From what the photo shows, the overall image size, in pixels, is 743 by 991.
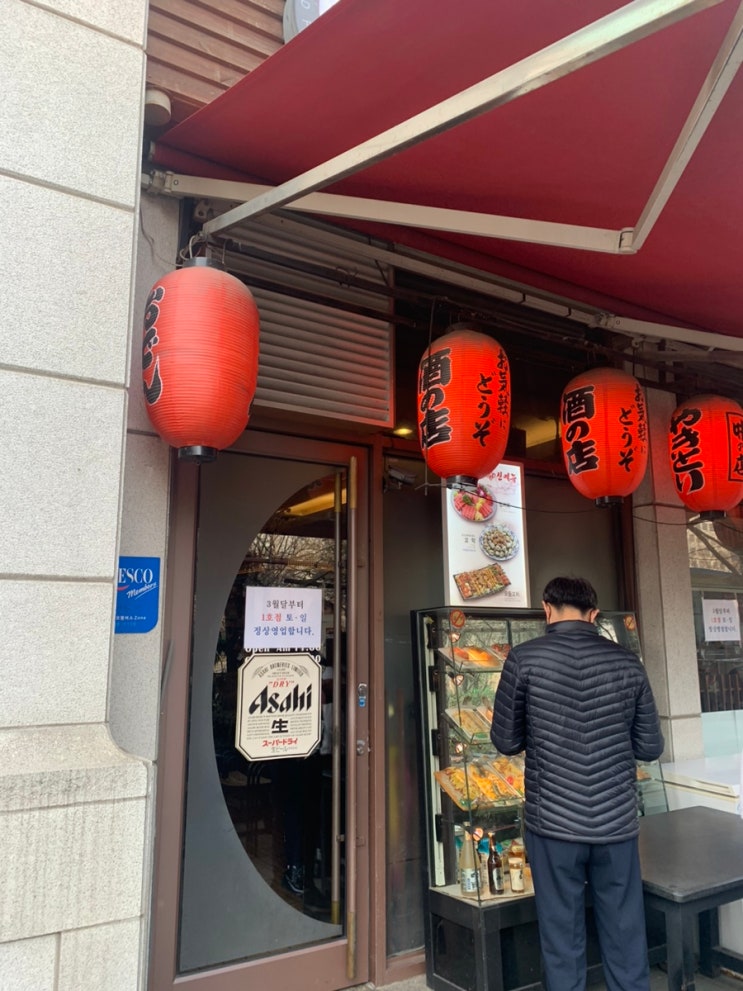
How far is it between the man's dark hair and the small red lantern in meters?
0.76

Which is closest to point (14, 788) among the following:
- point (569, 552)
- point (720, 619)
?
point (569, 552)

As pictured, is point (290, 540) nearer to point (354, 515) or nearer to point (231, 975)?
point (354, 515)

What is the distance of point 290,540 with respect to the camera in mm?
4383

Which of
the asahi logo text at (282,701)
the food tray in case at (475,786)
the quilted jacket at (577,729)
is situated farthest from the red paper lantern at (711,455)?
the asahi logo text at (282,701)

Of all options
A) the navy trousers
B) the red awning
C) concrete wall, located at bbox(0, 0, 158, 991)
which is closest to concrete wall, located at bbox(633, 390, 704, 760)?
the red awning

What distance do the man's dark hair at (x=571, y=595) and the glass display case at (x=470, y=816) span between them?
0.96 m

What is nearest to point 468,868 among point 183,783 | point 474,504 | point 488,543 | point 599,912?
point 599,912

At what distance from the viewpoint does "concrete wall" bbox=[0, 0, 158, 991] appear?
2.37 meters

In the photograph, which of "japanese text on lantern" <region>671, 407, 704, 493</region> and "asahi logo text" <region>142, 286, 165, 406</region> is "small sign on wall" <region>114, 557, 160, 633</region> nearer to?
"asahi logo text" <region>142, 286, 165, 406</region>

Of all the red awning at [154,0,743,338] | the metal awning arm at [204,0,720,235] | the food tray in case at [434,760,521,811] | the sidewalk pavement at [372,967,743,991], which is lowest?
the sidewalk pavement at [372,967,743,991]

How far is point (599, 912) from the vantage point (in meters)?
3.41

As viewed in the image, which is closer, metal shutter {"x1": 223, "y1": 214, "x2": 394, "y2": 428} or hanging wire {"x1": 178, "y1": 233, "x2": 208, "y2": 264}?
hanging wire {"x1": 178, "y1": 233, "x2": 208, "y2": 264}

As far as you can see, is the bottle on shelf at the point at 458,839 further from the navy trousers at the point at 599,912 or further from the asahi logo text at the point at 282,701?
the asahi logo text at the point at 282,701

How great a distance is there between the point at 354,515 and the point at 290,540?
1.45ft
